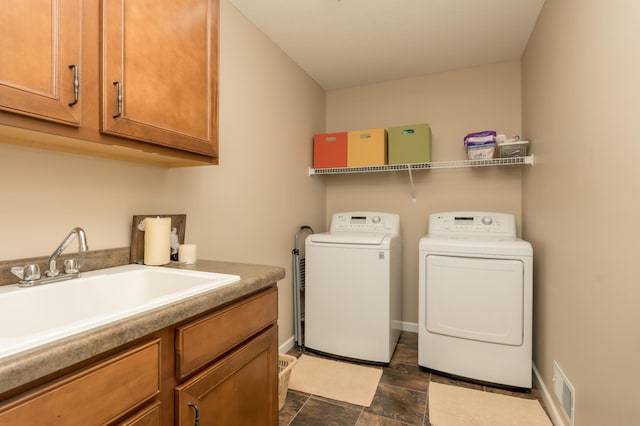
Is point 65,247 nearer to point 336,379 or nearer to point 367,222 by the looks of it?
point 336,379

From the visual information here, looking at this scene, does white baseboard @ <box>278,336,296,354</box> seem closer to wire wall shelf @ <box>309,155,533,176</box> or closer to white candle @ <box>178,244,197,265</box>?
white candle @ <box>178,244,197,265</box>

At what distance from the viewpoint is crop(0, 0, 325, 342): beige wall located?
3.70 ft

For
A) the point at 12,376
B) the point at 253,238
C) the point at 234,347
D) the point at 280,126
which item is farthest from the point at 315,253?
the point at 12,376

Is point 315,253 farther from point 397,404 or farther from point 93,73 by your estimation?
point 93,73

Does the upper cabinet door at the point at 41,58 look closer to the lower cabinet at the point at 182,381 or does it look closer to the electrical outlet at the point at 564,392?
the lower cabinet at the point at 182,381

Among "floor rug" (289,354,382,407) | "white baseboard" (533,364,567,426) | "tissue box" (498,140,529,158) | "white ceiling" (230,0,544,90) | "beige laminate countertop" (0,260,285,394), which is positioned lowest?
"floor rug" (289,354,382,407)

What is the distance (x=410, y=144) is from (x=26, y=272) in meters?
2.52

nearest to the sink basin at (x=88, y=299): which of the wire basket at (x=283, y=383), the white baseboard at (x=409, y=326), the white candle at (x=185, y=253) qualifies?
the white candle at (x=185, y=253)

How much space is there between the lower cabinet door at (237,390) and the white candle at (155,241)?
569mm

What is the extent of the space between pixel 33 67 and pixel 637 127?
1.73 meters

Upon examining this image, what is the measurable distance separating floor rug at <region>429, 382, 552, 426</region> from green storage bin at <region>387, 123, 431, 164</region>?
5.61ft

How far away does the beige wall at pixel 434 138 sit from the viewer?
279 cm

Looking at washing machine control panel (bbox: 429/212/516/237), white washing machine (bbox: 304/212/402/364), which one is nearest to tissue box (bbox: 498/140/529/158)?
washing machine control panel (bbox: 429/212/516/237)

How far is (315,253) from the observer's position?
2588 millimetres
